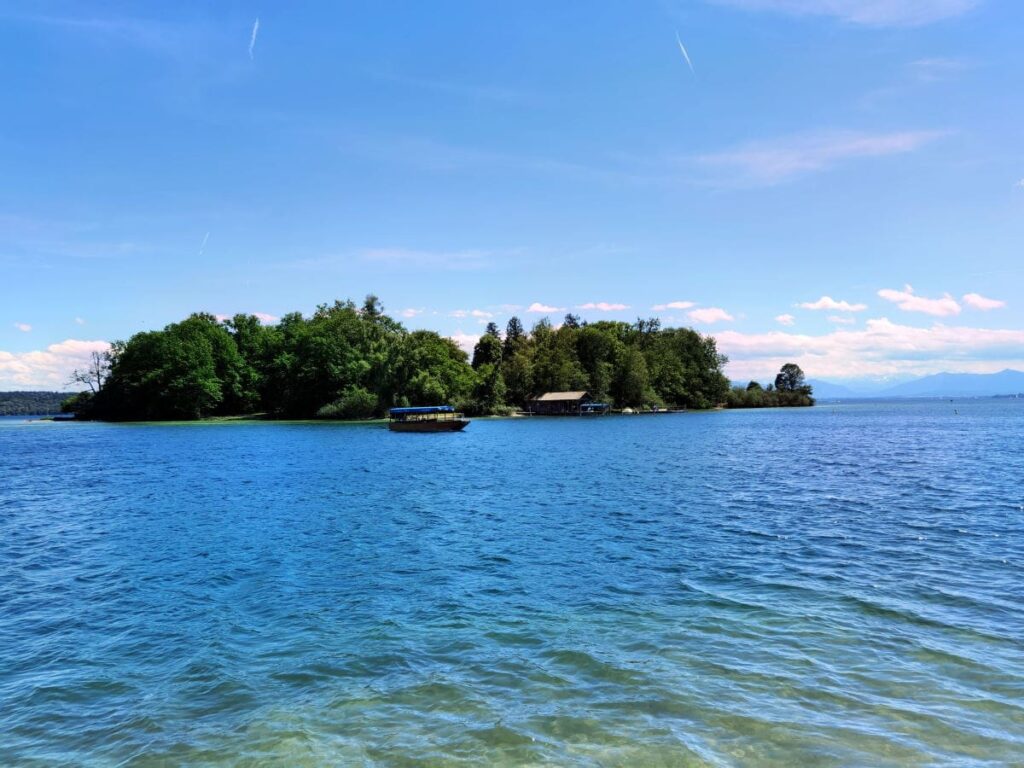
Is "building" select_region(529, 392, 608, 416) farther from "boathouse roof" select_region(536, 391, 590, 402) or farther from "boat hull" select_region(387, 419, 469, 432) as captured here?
"boat hull" select_region(387, 419, 469, 432)

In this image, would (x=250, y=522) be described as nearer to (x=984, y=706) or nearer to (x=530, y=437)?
(x=984, y=706)

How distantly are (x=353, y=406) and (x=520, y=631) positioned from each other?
114 meters

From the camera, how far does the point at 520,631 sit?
12.5m

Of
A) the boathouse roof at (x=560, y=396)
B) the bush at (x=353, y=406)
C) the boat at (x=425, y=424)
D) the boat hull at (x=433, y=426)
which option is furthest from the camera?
the boathouse roof at (x=560, y=396)

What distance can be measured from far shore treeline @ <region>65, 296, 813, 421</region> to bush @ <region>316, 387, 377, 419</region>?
195mm

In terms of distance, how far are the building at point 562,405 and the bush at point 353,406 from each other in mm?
43253

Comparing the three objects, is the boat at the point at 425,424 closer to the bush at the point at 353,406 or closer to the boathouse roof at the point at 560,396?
the bush at the point at 353,406

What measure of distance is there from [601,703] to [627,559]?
9243mm

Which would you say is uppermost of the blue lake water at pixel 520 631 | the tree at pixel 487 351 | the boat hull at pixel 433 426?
the tree at pixel 487 351

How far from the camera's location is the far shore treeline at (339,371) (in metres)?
123

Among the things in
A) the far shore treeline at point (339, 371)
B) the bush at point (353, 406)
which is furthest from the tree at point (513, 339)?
the bush at point (353, 406)

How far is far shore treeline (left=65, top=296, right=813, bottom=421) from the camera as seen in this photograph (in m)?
123

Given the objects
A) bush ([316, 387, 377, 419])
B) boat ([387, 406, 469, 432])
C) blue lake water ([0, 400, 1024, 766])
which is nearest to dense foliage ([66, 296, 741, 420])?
bush ([316, 387, 377, 419])

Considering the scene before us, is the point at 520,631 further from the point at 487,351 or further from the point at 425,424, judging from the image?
the point at 487,351
